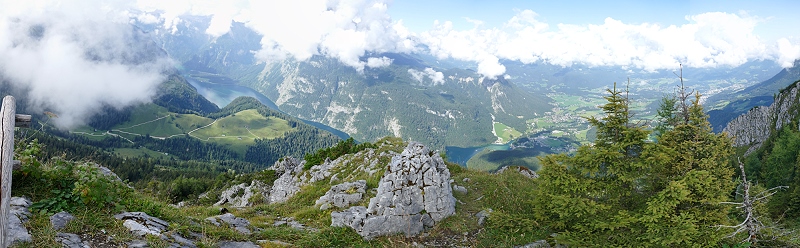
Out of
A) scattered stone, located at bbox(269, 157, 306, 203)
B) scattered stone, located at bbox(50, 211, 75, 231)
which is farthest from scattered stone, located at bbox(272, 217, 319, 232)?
scattered stone, located at bbox(269, 157, 306, 203)

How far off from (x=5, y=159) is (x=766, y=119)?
4711 inches

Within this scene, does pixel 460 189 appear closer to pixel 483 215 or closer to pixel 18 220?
pixel 483 215

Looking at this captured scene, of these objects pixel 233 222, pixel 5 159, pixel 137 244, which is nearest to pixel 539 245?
pixel 233 222

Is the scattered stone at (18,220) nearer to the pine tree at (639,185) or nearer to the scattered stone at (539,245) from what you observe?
the scattered stone at (539,245)

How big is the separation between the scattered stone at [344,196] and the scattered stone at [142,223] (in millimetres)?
8774

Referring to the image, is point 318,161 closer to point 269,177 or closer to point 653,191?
point 269,177

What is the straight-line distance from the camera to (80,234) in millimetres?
9016

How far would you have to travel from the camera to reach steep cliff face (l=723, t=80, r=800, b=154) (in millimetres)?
74938

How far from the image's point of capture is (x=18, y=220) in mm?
8594

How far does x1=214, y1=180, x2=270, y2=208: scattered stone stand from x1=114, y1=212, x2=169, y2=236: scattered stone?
68.2 feet

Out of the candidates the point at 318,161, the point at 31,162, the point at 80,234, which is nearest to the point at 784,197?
the point at 318,161

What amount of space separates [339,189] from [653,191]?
14.8m

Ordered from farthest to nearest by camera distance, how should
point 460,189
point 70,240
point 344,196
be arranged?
point 460,189 → point 344,196 → point 70,240

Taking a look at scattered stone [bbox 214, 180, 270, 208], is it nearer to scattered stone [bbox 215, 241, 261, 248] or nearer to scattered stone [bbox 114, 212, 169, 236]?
scattered stone [bbox 215, 241, 261, 248]
